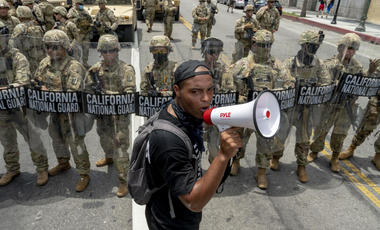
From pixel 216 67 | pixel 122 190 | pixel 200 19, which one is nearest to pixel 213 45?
pixel 216 67

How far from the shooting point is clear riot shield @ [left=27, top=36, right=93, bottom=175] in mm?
3797

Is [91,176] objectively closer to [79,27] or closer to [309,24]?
[79,27]

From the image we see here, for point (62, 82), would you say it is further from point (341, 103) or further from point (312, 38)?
point (341, 103)

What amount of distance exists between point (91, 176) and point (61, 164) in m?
0.53

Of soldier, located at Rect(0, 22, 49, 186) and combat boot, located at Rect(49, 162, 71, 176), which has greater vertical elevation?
soldier, located at Rect(0, 22, 49, 186)

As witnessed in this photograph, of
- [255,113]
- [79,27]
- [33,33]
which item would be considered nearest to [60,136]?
[255,113]

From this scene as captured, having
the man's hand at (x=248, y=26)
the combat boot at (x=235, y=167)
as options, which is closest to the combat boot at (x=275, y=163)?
the combat boot at (x=235, y=167)

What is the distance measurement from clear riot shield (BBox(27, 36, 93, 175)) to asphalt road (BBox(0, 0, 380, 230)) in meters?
0.19

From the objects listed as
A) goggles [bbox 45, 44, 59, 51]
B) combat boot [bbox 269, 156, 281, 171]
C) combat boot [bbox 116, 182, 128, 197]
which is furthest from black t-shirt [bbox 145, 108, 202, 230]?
combat boot [bbox 269, 156, 281, 171]

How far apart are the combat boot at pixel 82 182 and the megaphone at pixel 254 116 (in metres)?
3.26

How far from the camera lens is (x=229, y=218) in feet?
12.5

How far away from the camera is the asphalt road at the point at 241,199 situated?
372cm

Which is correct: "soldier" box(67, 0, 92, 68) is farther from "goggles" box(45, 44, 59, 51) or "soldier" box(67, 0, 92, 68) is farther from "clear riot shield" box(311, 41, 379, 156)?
"clear riot shield" box(311, 41, 379, 156)

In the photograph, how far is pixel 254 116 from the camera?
148 centimetres
